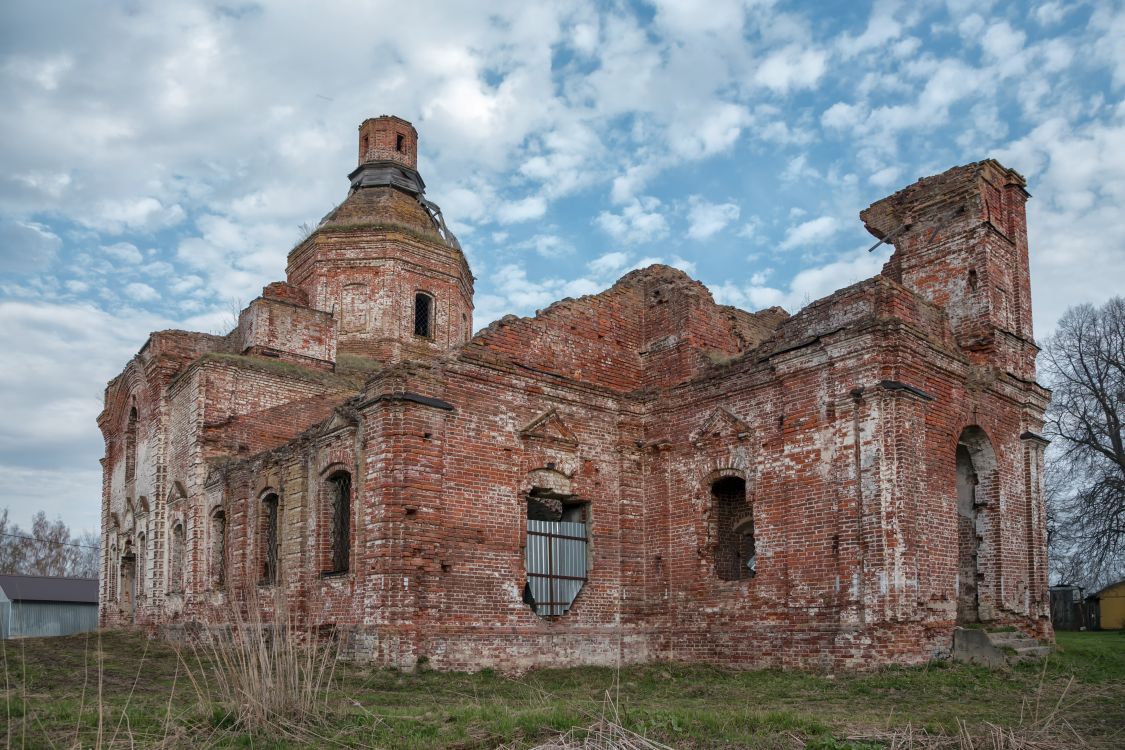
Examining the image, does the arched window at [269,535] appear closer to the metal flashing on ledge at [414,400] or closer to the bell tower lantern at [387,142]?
the metal flashing on ledge at [414,400]

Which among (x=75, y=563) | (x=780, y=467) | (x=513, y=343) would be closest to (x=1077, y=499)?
(x=780, y=467)

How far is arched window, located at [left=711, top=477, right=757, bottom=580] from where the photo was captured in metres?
14.1

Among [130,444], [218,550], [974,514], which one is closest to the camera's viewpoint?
[974,514]

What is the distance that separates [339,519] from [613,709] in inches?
318

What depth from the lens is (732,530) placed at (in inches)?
558

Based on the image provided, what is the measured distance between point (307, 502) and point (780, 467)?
733cm

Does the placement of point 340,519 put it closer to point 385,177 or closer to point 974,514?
point 974,514

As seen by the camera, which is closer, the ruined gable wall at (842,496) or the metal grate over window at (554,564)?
the ruined gable wall at (842,496)

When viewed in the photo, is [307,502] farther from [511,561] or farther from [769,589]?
[769,589]

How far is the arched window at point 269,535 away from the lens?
15875 millimetres

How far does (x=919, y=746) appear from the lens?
641 cm

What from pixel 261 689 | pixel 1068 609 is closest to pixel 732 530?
pixel 261 689

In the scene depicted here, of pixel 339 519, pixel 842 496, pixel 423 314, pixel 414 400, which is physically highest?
pixel 423 314

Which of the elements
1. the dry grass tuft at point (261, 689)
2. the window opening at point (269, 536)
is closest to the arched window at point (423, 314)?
the window opening at point (269, 536)
